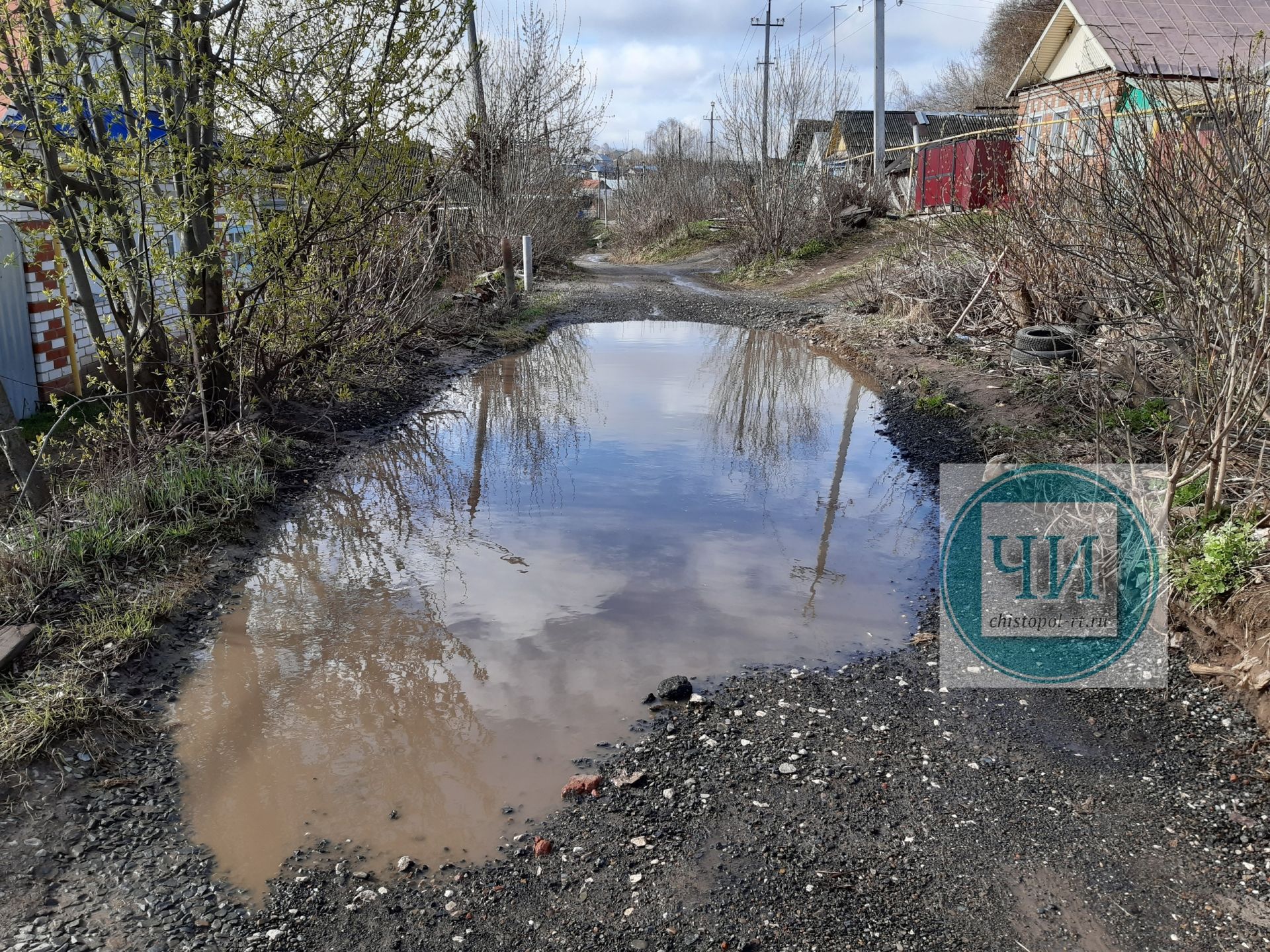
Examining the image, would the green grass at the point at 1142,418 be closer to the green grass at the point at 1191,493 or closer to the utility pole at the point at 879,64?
the green grass at the point at 1191,493

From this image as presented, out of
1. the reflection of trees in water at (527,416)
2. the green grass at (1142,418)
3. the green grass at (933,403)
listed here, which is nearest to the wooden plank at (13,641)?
the reflection of trees in water at (527,416)

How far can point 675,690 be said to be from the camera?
162 inches

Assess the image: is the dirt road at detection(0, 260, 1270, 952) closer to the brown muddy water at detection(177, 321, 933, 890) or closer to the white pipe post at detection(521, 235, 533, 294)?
the brown muddy water at detection(177, 321, 933, 890)

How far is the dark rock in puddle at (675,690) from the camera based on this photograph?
13.5ft

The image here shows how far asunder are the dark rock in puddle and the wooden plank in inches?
110

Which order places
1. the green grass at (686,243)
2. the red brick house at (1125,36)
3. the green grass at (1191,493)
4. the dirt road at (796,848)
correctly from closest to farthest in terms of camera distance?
the dirt road at (796,848), the green grass at (1191,493), the red brick house at (1125,36), the green grass at (686,243)

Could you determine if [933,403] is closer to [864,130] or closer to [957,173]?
[957,173]

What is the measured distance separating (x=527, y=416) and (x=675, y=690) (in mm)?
6217

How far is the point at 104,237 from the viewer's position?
5.68 metres

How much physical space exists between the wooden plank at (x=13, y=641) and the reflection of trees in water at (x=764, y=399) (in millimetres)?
4962

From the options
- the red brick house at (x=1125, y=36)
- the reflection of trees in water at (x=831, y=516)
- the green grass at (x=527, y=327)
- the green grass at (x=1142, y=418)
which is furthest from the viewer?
the red brick house at (x=1125, y=36)

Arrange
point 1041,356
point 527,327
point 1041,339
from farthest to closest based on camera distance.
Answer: point 527,327 → point 1041,339 → point 1041,356

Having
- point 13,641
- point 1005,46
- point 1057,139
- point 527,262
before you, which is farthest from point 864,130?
point 13,641

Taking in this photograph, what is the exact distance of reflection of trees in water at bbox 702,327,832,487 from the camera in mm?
8500
